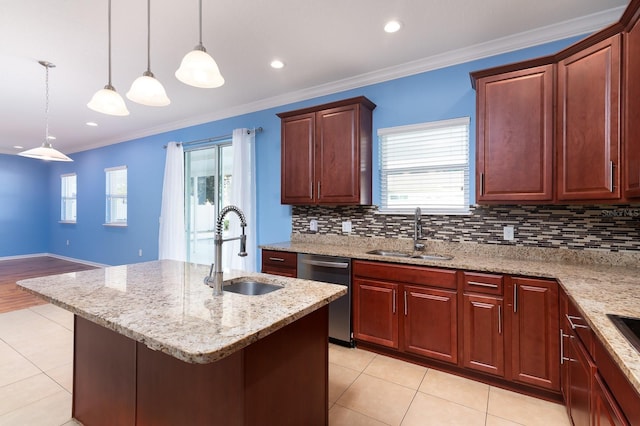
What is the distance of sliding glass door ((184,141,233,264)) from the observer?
4.67m

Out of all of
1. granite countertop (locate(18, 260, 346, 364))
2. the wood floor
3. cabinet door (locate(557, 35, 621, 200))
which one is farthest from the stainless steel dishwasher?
the wood floor

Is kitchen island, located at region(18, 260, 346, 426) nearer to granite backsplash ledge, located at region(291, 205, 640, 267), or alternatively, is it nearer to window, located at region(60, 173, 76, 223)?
granite backsplash ledge, located at region(291, 205, 640, 267)

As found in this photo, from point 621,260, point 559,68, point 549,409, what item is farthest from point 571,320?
point 559,68

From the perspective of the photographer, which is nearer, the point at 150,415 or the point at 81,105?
the point at 150,415

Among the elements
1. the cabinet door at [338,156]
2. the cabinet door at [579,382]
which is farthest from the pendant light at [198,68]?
the cabinet door at [579,382]

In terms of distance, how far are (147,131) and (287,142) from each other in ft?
11.7

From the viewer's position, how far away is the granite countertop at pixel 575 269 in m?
1.07

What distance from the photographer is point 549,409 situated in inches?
78.4

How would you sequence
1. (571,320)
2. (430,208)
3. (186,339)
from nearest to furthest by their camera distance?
(186,339) < (571,320) < (430,208)

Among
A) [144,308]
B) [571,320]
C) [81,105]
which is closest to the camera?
[144,308]

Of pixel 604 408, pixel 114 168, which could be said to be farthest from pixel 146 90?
pixel 114 168

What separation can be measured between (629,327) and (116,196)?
7.52 metres

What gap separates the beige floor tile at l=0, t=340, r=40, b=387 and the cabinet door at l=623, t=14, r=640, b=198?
4358 millimetres

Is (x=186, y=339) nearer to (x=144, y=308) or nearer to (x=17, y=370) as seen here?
(x=144, y=308)
